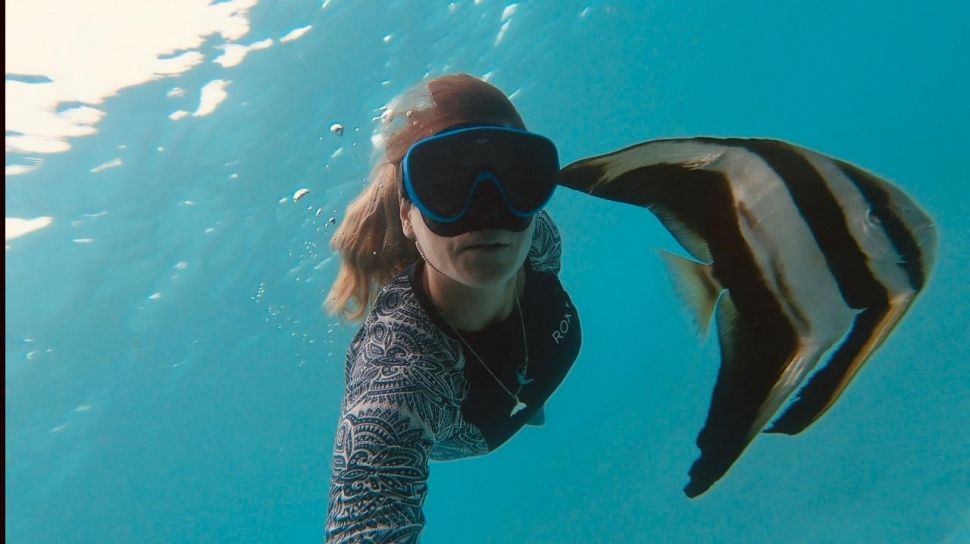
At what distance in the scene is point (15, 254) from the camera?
12.7m

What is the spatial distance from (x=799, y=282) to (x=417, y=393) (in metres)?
1.76

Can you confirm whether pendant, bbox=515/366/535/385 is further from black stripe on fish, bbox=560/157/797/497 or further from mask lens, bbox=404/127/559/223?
black stripe on fish, bbox=560/157/797/497

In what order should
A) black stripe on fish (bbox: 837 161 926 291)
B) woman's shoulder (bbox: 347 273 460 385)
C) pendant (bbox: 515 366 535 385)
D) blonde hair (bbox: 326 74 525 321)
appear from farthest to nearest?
1. pendant (bbox: 515 366 535 385)
2. blonde hair (bbox: 326 74 525 321)
3. woman's shoulder (bbox: 347 273 460 385)
4. black stripe on fish (bbox: 837 161 926 291)

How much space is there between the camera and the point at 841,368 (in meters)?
0.82

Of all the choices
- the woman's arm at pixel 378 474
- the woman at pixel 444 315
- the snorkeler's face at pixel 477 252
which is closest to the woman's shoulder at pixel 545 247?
the woman at pixel 444 315

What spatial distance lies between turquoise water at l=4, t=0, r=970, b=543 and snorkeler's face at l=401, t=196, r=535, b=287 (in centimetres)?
280

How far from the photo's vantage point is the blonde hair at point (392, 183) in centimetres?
262

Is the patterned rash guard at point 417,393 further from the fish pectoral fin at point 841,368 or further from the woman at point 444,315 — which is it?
the fish pectoral fin at point 841,368

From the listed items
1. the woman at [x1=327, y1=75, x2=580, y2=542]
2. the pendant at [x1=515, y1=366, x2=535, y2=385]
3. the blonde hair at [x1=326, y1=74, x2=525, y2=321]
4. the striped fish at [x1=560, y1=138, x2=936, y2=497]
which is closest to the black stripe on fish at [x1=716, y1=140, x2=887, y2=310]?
the striped fish at [x1=560, y1=138, x2=936, y2=497]

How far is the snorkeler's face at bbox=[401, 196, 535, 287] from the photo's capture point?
7.78 feet

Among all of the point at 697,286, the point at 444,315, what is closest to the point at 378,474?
the point at 444,315

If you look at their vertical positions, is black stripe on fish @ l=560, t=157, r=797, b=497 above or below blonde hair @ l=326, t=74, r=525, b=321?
below

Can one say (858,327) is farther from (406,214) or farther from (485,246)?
(406,214)

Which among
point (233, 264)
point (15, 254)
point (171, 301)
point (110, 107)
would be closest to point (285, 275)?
point (233, 264)
